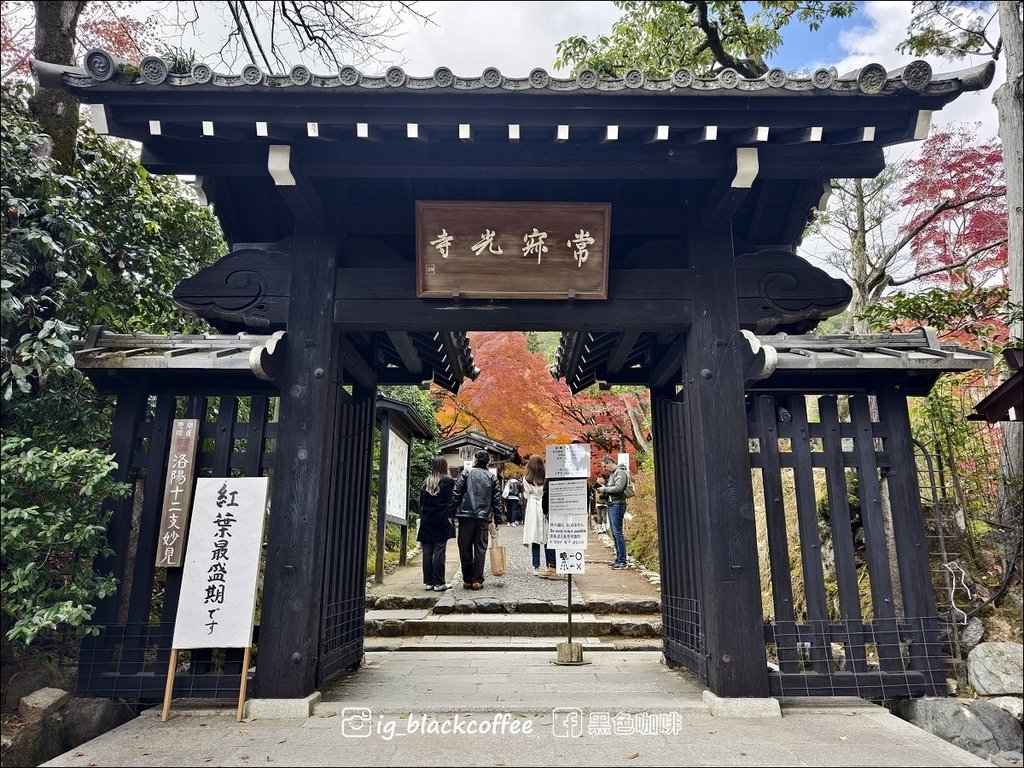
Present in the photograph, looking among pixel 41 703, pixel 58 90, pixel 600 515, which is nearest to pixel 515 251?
pixel 41 703

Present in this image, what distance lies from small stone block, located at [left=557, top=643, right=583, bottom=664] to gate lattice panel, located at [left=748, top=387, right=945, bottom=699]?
7.87 ft

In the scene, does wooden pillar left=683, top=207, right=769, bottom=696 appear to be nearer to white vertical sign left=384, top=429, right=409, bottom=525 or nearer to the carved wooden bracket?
the carved wooden bracket

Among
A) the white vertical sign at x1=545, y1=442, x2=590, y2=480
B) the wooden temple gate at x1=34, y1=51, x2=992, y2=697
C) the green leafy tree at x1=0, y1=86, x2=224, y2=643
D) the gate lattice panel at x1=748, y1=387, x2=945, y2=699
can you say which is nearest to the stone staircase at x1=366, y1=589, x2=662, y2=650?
the white vertical sign at x1=545, y1=442, x2=590, y2=480

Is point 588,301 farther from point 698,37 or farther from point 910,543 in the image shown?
point 698,37

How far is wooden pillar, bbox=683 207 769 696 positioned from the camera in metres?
4.77

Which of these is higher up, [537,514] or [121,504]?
[537,514]

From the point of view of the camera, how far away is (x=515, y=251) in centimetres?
523

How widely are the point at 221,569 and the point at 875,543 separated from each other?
5.17 metres

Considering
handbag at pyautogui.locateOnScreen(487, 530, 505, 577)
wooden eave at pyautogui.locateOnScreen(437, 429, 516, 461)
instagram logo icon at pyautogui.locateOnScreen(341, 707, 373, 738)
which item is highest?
wooden eave at pyautogui.locateOnScreen(437, 429, 516, 461)

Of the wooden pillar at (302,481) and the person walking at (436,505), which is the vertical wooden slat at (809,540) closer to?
the wooden pillar at (302,481)

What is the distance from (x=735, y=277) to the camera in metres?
5.39

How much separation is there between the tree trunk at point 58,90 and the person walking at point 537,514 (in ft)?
26.4

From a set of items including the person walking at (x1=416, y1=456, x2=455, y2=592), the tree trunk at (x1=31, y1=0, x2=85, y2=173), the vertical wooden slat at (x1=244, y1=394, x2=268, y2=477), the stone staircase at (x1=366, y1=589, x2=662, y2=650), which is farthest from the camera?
the person walking at (x1=416, y1=456, x2=455, y2=592)

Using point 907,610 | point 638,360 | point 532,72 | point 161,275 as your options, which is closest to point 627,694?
point 907,610
